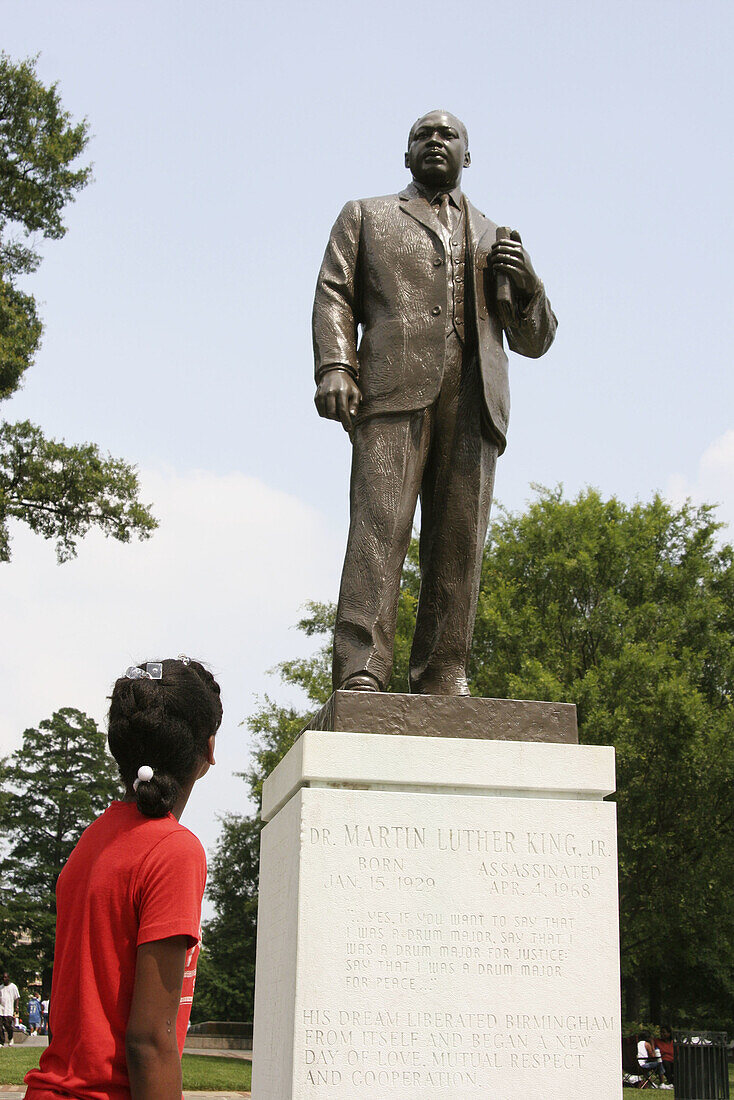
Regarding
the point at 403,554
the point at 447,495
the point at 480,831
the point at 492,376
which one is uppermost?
the point at 492,376

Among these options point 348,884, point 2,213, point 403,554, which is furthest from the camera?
point 2,213

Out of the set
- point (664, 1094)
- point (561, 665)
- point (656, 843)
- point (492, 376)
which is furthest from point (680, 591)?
point (492, 376)

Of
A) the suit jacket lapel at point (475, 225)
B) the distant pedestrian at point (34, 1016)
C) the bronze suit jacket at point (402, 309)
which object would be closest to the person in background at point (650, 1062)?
the bronze suit jacket at point (402, 309)

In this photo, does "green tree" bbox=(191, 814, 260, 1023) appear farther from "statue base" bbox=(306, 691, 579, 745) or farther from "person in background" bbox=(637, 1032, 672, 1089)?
"statue base" bbox=(306, 691, 579, 745)

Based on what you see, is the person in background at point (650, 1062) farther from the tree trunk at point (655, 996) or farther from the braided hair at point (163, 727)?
the braided hair at point (163, 727)

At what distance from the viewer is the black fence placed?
44.8 ft

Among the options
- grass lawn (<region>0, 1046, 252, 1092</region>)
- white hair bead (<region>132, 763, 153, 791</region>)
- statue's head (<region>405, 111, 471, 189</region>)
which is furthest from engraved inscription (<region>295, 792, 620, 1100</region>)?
grass lawn (<region>0, 1046, 252, 1092</region>)

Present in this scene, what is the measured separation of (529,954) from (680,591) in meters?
20.6

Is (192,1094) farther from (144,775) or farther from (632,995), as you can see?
(632,995)

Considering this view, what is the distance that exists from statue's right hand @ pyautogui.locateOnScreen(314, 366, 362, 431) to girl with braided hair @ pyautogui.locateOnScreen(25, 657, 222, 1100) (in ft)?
8.05

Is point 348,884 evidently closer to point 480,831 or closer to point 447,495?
point 480,831

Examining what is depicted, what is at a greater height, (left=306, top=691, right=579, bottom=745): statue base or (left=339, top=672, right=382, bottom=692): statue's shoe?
(left=339, top=672, right=382, bottom=692): statue's shoe

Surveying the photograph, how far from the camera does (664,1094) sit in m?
16.5

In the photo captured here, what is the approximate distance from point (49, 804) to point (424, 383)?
59110 millimetres
